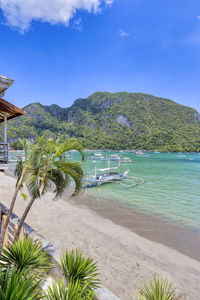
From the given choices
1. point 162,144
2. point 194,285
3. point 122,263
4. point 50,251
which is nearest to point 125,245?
point 122,263

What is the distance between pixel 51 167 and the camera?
4215 mm

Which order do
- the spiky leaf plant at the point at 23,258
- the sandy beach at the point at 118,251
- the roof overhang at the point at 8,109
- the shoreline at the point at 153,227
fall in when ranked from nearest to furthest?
1. the spiky leaf plant at the point at 23,258
2. the sandy beach at the point at 118,251
3. the roof overhang at the point at 8,109
4. the shoreline at the point at 153,227

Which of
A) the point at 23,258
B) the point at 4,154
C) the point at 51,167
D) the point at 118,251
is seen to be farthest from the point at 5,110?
the point at 118,251

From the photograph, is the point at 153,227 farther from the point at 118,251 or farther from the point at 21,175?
the point at 21,175

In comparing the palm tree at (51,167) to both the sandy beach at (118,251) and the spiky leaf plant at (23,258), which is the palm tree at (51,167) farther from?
the sandy beach at (118,251)

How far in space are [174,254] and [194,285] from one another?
234 centimetres

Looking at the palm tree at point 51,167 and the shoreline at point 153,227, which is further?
the shoreline at point 153,227

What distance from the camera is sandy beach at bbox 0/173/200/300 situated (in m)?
5.98

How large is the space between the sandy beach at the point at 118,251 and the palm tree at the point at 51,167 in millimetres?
4008

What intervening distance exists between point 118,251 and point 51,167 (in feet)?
19.7

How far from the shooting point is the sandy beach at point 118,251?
598 centimetres

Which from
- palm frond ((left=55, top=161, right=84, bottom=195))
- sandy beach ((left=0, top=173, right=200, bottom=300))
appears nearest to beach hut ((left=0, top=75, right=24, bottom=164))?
palm frond ((left=55, top=161, right=84, bottom=195))

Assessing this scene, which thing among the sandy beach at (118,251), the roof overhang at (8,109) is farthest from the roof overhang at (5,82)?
the sandy beach at (118,251)

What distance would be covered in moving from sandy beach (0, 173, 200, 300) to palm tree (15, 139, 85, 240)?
158 inches
